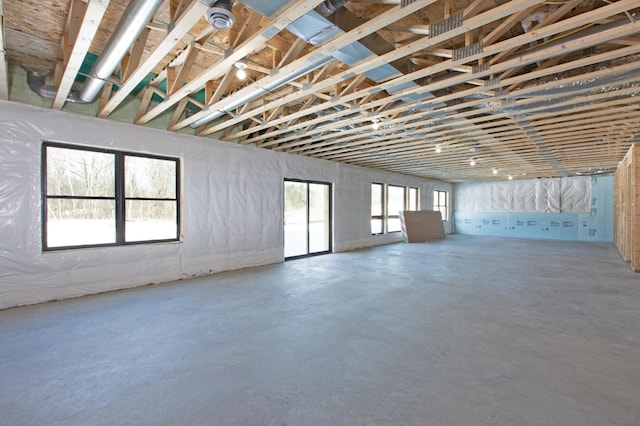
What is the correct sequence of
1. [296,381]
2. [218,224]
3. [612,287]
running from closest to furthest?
[296,381] → [612,287] → [218,224]

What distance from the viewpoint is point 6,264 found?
132 inches

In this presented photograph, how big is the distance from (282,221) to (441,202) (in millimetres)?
8763

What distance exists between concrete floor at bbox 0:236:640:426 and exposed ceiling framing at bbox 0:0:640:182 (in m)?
2.35

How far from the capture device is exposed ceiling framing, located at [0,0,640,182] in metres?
2.06

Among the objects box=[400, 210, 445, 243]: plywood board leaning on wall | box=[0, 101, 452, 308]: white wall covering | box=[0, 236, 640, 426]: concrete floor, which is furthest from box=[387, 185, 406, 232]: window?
box=[0, 236, 640, 426]: concrete floor

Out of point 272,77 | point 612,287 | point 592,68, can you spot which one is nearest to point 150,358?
point 272,77

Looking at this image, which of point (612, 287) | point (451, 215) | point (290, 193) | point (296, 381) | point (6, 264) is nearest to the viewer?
point (296, 381)

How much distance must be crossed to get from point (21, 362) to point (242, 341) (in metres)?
1.58

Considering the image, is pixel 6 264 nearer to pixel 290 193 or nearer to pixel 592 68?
pixel 290 193

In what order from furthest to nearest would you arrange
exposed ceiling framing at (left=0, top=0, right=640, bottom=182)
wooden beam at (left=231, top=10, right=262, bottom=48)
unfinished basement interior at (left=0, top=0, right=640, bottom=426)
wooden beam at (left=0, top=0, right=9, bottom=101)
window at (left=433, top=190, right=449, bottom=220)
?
1. window at (left=433, top=190, right=449, bottom=220)
2. wooden beam at (left=0, top=0, right=9, bottom=101)
3. wooden beam at (left=231, top=10, right=262, bottom=48)
4. exposed ceiling framing at (left=0, top=0, right=640, bottom=182)
5. unfinished basement interior at (left=0, top=0, right=640, bottom=426)

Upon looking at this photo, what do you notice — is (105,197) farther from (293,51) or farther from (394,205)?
(394,205)

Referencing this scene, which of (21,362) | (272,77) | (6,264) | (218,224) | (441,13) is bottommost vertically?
(21,362)

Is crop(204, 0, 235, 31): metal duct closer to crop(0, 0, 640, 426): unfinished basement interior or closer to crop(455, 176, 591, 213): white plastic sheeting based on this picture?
crop(0, 0, 640, 426): unfinished basement interior

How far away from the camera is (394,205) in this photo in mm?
10094
